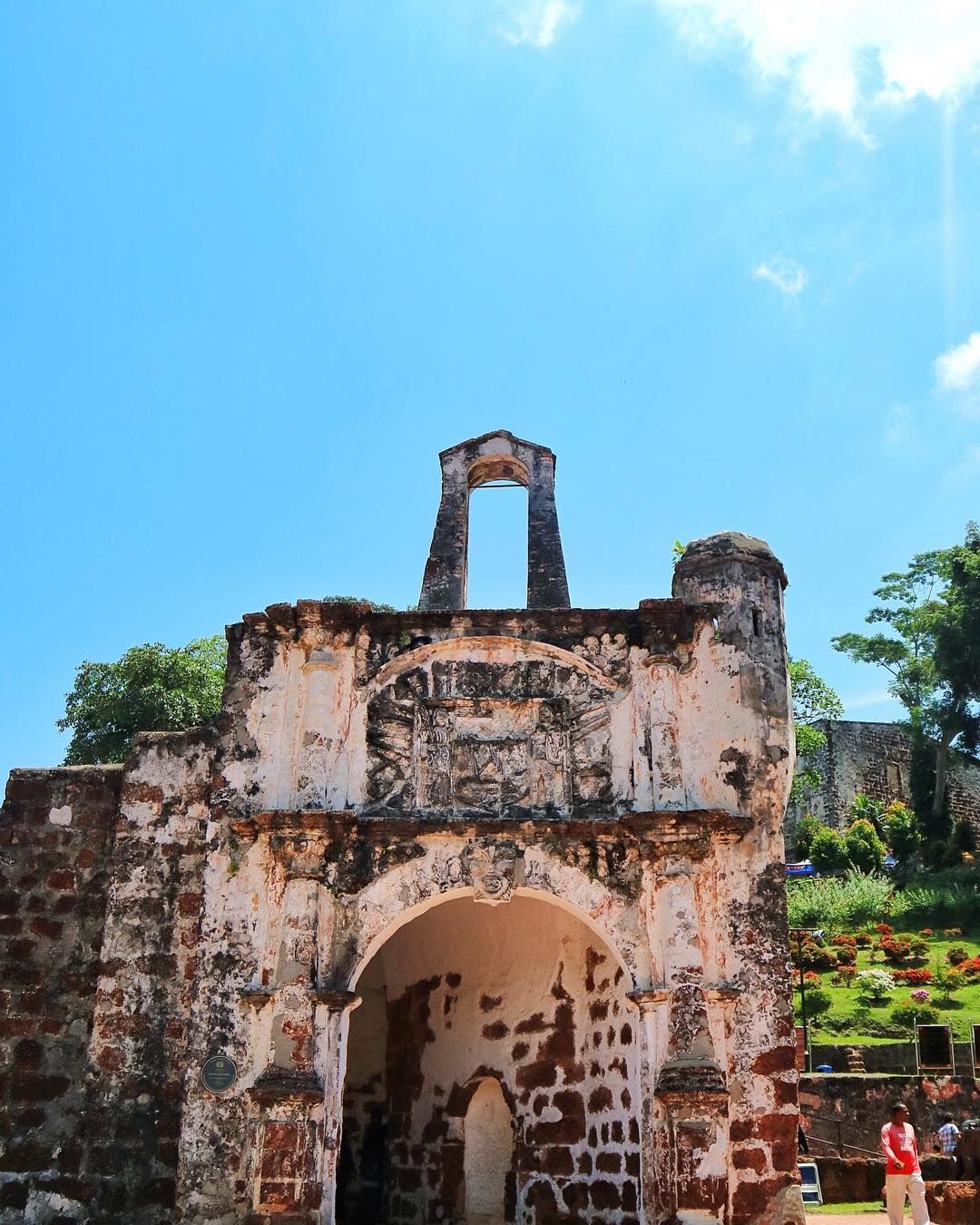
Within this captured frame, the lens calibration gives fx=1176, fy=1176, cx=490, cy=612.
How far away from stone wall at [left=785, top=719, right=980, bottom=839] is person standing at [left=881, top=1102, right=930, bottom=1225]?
29.6 meters

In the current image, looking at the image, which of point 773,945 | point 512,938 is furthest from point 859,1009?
point 773,945

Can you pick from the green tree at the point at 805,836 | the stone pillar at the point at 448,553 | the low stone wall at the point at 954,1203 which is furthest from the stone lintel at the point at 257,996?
the green tree at the point at 805,836

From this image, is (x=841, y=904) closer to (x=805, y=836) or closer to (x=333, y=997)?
(x=805, y=836)

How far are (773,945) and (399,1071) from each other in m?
5.08

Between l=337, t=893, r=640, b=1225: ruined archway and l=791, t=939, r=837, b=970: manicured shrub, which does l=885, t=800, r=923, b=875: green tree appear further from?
l=337, t=893, r=640, b=1225: ruined archway

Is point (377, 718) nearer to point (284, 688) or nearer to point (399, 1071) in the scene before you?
point (284, 688)

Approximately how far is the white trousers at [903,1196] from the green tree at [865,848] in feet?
86.5

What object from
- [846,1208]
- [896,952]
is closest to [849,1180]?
[846,1208]

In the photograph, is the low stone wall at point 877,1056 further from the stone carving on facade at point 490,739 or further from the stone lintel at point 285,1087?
the stone lintel at point 285,1087

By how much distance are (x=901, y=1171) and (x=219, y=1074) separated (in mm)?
5229

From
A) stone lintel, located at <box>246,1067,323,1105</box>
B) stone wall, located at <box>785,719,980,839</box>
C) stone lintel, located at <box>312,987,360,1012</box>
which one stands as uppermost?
stone wall, located at <box>785,719,980,839</box>

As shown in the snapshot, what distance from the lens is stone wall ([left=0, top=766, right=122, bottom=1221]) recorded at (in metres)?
8.99

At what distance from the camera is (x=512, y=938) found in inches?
472

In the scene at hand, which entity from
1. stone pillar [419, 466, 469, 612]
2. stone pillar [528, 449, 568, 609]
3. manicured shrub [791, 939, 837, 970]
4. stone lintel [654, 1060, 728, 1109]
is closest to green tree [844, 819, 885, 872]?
manicured shrub [791, 939, 837, 970]
